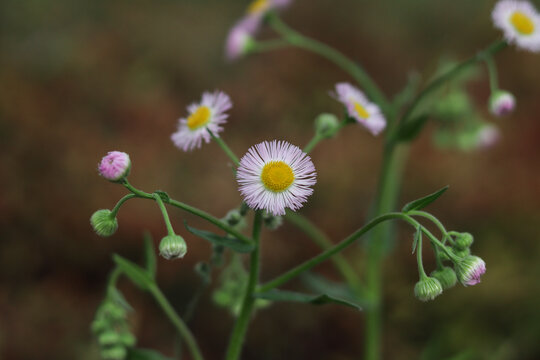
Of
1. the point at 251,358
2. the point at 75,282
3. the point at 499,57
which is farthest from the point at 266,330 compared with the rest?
the point at 499,57

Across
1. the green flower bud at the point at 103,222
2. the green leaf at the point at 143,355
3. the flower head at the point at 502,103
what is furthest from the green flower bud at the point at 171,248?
the flower head at the point at 502,103

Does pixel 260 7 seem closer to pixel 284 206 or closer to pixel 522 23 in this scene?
pixel 522 23

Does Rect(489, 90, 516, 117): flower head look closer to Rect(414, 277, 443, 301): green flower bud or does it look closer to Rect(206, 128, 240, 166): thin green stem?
Rect(414, 277, 443, 301): green flower bud

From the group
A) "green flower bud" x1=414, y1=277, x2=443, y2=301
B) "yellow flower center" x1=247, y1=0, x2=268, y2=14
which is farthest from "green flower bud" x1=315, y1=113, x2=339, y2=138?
"yellow flower center" x1=247, y1=0, x2=268, y2=14

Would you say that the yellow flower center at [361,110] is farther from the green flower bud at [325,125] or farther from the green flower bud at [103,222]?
the green flower bud at [103,222]

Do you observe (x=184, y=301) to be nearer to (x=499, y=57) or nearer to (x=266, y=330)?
(x=266, y=330)

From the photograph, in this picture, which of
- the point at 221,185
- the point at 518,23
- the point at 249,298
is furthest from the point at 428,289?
the point at 221,185
